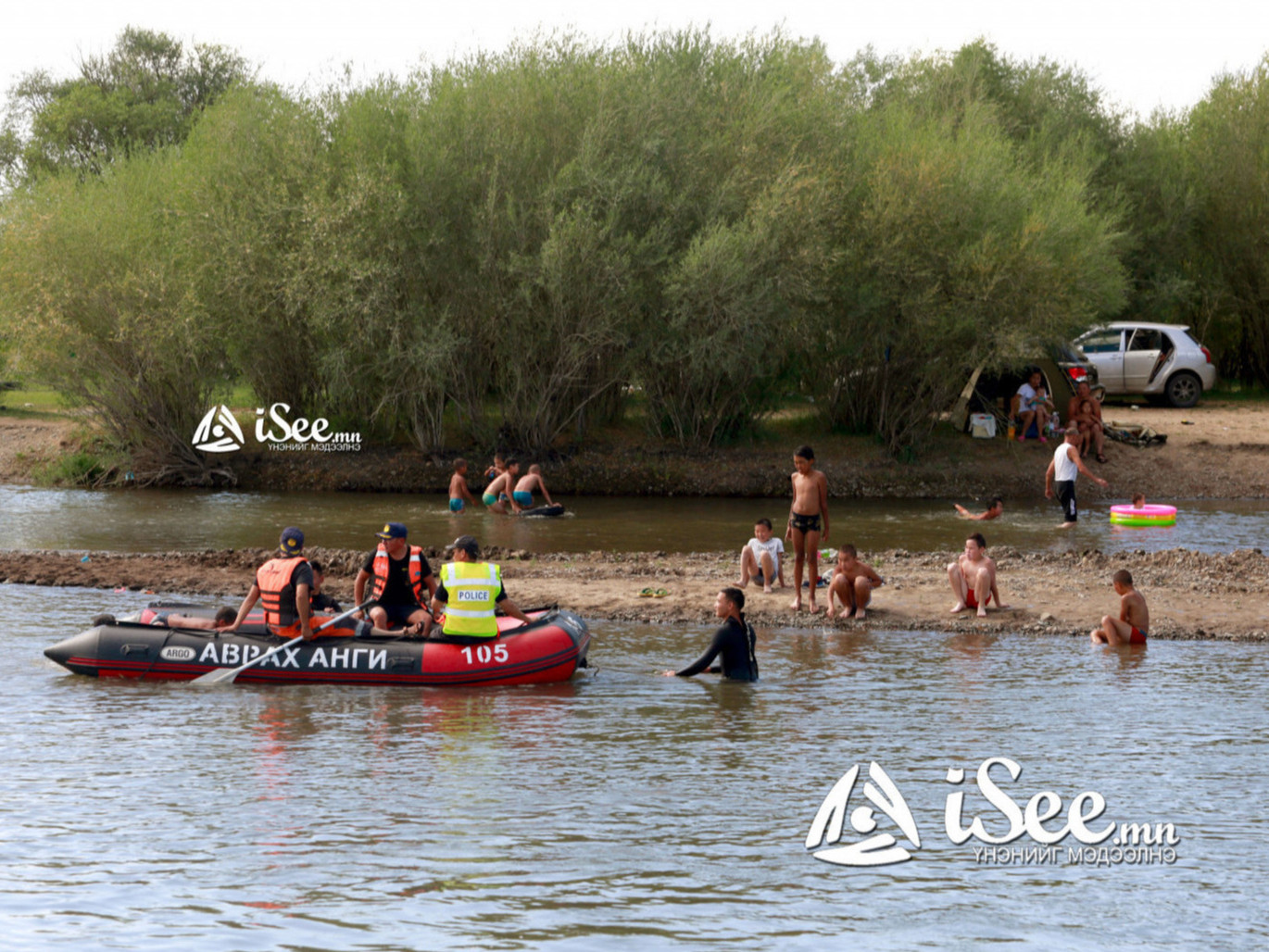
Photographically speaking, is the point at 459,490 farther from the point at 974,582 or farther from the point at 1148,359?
the point at 1148,359

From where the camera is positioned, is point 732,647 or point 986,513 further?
point 986,513

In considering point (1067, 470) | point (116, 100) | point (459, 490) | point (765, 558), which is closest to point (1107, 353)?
point (1067, 470)

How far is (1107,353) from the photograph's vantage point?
3238 centimetres

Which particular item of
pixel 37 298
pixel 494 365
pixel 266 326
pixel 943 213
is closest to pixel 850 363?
pixel 943 213

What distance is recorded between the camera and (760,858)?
7.96 m

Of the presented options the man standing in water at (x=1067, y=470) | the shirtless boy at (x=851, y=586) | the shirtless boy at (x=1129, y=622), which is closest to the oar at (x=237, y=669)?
the shirtless boy at (x=851, y=586)

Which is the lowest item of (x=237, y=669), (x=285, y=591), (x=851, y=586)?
(x=237, y=669)

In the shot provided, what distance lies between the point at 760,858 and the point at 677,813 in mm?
897

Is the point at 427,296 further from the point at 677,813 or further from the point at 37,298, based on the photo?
the point at 677,813

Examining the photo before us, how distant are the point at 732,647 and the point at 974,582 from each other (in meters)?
4.06

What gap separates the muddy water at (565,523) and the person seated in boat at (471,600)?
753 cm

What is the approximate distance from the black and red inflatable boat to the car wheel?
25.1m

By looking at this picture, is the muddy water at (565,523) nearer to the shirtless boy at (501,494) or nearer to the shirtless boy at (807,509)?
the shirtless boy at (501,494)

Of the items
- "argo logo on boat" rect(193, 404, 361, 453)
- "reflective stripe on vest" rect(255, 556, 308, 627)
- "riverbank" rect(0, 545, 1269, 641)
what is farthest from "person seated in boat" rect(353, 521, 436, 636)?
"argo logo on boat" rect(193, 404, 361, 453)
